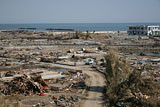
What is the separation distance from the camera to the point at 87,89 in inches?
679

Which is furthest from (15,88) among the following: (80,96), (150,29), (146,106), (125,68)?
(150,29)

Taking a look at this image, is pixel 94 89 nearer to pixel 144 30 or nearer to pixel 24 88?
pixel 24 88

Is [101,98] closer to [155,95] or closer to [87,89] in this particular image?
[87,89]

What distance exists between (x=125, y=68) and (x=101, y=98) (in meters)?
2.80

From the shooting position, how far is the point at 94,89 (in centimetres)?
1712

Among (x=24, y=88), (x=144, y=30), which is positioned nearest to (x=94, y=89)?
(x=24, y=88)

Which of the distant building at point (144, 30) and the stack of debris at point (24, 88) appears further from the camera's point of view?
the distant building at point (144, 30)

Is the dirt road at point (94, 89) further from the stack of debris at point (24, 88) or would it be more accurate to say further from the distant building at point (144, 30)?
the distant building at point (144, 30)

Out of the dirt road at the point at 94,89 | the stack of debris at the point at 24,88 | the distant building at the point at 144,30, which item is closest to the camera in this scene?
the dirt road at the point at 94,89

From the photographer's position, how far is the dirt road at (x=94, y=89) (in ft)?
46.5

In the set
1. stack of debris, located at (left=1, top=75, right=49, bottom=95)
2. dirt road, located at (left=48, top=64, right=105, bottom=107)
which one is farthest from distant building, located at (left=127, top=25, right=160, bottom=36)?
stack of debris, located at (left=1, top=75, right=49, bottom=95)

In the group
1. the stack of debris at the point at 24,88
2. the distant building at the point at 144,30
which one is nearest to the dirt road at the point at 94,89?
the stack of debris at the point at 24,88

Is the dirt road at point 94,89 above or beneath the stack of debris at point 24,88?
beneath

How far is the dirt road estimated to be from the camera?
14.2 m
